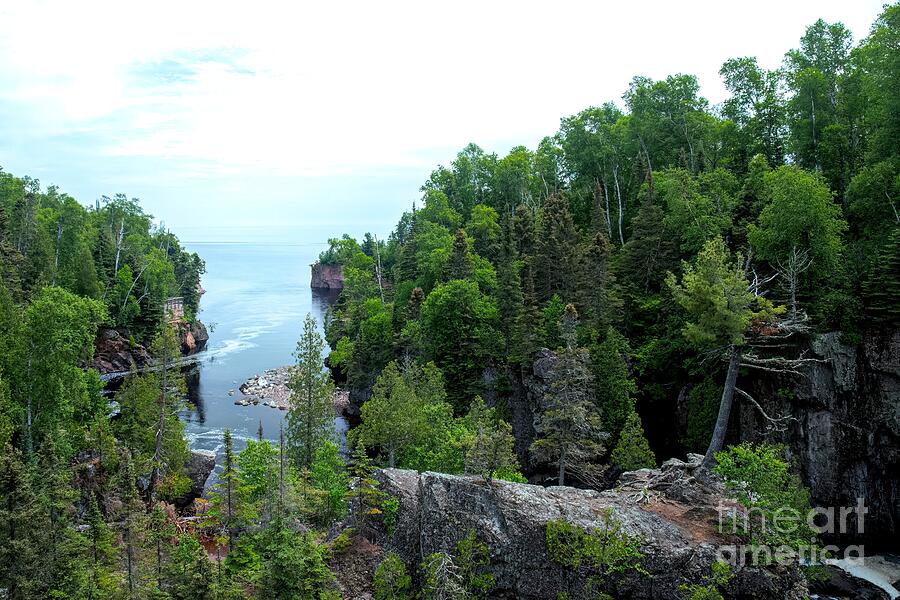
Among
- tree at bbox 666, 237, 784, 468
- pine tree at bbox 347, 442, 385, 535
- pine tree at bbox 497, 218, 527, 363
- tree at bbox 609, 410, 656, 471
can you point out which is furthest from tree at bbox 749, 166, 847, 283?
pine tree at bbox 347, 442, 385, 535

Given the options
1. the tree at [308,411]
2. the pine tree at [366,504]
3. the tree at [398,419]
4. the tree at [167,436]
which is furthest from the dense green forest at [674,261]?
the tree at [167,436]

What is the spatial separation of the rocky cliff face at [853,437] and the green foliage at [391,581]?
19.9 m

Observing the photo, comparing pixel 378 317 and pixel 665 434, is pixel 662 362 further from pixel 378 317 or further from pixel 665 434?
pixel 378 317

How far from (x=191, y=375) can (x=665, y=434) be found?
51673 millimetres

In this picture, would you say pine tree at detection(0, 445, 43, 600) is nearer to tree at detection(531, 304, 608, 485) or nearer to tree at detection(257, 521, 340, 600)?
tree at detection(257, 521, 340, 600)

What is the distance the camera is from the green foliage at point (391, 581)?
60.2 feet

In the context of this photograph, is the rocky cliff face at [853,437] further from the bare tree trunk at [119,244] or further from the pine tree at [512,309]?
the bare tree trunk at [119,244]

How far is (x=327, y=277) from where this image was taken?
142 metres

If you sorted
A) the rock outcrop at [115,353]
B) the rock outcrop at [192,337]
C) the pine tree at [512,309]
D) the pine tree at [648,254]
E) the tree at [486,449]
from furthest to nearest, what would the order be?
the rock outcrop at [192,337] < the rock outcrop at [115,353] < the pine tree at [648,254] < the pine tree at [512,309] < the tree at [486,449]

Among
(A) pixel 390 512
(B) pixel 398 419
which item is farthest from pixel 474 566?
(B) pixel 398 419

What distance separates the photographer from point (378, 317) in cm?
4934

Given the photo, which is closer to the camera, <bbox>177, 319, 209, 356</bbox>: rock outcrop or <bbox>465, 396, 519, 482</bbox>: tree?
<bbox>465, 396, 519, 482</bbox>: tree

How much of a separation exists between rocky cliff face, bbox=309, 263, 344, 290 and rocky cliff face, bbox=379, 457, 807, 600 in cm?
11872

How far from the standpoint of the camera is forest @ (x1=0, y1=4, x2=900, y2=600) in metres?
18.3
